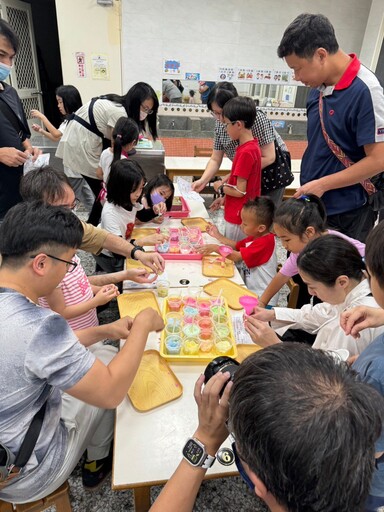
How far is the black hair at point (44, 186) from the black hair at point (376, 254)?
53.9 inches

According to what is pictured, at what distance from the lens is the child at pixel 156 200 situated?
101 inches

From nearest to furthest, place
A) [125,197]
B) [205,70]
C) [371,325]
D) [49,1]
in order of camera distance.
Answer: [371,325], [125,197], [205,70], [49,1]

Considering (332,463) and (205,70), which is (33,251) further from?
(205,70)

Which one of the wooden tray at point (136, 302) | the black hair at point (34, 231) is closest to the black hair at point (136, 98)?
the wooden tray at point (136, 302)

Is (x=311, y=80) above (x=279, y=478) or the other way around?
above

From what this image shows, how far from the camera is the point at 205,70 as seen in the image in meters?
5.04

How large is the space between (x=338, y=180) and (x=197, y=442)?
144 cm

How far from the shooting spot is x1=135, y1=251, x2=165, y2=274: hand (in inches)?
73.0

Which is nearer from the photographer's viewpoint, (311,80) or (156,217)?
(311,80)

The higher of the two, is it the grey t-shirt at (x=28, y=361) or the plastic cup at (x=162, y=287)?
the grey t-shirt at (x=28, y=361)

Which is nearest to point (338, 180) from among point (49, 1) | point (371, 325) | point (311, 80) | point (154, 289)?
point (311, 80)

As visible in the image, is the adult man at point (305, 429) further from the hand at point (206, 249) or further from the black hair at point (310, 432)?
the hand at point (206, 249)

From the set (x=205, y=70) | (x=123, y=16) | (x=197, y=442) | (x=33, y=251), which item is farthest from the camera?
(x=205, y=70)

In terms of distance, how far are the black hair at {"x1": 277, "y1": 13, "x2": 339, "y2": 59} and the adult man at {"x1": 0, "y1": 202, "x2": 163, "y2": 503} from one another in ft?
4.49
